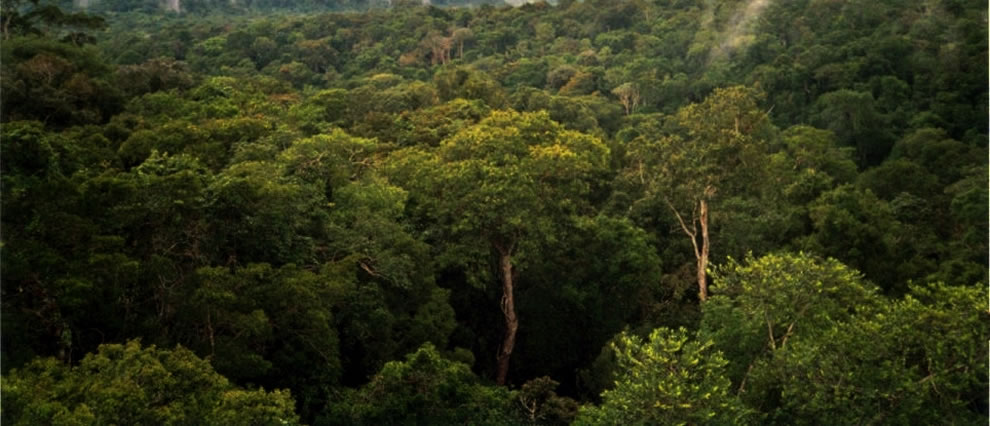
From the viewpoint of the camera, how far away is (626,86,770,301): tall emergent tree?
21469 millimetres

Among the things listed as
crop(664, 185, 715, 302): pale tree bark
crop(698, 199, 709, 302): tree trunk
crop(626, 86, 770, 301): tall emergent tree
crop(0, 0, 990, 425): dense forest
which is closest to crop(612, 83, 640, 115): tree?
crop(0, 0, 990, 425): dense forest

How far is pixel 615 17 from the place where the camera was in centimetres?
7675

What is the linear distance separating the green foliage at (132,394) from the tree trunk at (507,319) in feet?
31.5

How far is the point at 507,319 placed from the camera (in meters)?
22.0

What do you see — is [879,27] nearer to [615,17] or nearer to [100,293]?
[615,17]

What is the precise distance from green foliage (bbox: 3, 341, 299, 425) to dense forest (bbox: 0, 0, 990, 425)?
44 millimetres

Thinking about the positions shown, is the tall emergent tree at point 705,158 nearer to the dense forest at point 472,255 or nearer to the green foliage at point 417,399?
the dense forest at point 472,255

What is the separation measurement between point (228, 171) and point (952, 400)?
13511 mm

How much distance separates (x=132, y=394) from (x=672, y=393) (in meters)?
7.00

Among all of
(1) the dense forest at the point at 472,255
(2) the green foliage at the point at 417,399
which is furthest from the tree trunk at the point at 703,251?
(2) the green foliage at the point at 417,399

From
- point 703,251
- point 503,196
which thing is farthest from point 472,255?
point 703,251

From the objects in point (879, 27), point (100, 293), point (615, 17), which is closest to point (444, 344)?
point (100, 293)

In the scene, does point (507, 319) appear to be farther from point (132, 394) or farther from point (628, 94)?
point (628, 94)

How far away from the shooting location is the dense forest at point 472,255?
12.3 meters
